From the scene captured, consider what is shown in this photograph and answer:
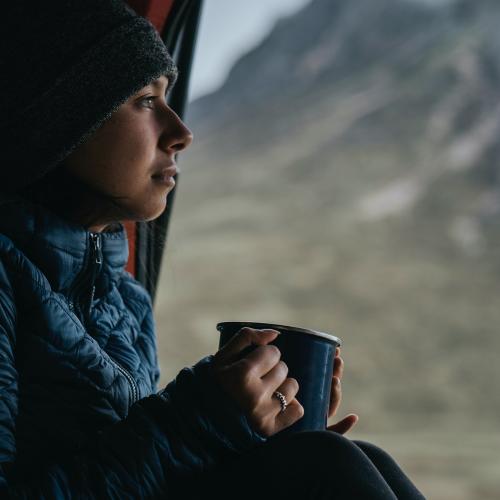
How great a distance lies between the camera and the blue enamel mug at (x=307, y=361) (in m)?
0.58

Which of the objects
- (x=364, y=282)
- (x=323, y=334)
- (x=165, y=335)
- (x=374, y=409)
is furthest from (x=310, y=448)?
(x=364, y=282)

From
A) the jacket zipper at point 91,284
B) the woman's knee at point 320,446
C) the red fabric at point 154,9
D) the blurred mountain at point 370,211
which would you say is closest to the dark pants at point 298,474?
the woman's knee at point 320,446

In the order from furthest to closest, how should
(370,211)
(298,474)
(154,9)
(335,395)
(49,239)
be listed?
(370,211), (154,9), (335,395), (49,239), (298,474)

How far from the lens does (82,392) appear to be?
61cm

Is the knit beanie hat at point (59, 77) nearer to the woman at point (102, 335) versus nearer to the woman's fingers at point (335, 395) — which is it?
the woman at point (102, 335)

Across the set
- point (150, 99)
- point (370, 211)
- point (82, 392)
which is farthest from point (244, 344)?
point (370, 211)

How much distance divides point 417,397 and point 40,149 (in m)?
6.13

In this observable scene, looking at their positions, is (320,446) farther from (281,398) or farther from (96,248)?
(96,248)

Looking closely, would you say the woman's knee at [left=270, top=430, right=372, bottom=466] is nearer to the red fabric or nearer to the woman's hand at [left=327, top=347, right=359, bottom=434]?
the woman's hand at [left=327, top=347, right=359, bottom=434]

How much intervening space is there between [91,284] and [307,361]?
220 millimetres

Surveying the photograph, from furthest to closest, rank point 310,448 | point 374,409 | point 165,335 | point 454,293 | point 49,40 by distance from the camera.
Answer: point 454,293, point 165,335, point 374,409, point 49,40, point 310,448

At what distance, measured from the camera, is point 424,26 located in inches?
873

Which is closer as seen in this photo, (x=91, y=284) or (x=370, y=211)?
(x=91, y=284)

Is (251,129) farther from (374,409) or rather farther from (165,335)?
(374,409)
